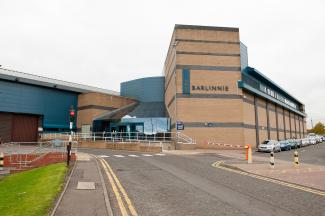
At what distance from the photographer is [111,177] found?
A: 41.2ft

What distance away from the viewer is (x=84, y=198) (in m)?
8.55

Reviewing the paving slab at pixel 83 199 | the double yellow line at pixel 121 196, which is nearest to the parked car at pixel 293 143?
the double yellow line at pixel 121 196

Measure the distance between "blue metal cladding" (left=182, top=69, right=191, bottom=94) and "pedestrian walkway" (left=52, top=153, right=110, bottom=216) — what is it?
24.9 meters

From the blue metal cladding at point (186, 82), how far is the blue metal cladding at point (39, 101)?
28.6m

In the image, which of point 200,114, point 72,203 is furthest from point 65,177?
point 200,114

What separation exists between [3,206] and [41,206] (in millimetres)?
1732

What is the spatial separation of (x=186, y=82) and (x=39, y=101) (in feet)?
95.3

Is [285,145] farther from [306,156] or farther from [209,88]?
[209,88]

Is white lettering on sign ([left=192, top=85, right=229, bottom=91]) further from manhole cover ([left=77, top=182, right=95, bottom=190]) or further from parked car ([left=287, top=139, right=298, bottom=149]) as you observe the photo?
manhole cover ([left=77, top=182, right=95, bottom=190])

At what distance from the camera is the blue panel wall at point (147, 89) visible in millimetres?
54594

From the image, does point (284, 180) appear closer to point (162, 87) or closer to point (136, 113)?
point (136, 113)

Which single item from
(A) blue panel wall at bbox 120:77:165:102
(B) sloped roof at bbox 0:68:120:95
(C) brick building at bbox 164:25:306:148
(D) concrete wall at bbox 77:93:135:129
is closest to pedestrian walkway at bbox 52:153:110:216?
(C) brick building at bbox 164:25:306:148

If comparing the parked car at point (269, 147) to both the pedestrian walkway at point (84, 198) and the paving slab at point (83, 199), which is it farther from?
the paving slab at point (83, 199)

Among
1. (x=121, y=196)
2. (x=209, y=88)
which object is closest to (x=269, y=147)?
(x=209, y=88)
